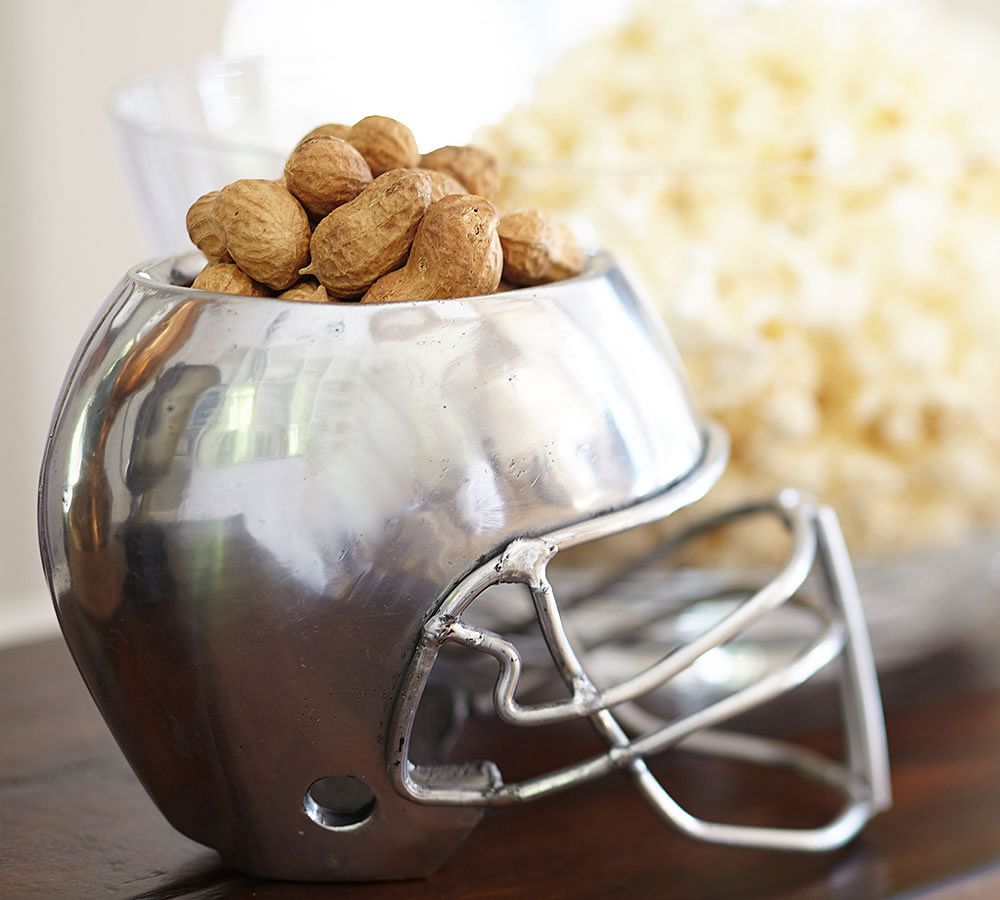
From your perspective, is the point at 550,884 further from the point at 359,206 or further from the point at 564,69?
the point at 564,69

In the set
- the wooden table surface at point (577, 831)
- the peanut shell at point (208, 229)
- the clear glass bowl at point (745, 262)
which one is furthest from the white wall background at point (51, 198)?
the peanut shell at point (208, 229)

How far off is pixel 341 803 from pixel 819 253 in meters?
0.27

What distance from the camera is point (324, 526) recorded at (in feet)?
0.87

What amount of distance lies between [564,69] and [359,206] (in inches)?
11.0

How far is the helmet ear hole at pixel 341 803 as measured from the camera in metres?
0.30

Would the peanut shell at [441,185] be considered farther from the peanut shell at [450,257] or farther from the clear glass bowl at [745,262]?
the clear glass bowl at [745,262]

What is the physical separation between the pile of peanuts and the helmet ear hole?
4.6 inches

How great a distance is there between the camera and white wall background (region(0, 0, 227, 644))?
1097mm

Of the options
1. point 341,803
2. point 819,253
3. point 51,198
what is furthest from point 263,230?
point 51,198

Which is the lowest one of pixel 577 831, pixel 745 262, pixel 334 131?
pixel 577 831

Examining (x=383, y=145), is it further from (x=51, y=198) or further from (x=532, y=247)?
(x=51, y=198)

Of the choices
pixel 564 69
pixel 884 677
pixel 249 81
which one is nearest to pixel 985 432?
pixel 884 677

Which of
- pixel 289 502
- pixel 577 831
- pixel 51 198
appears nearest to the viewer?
pixel 289 502

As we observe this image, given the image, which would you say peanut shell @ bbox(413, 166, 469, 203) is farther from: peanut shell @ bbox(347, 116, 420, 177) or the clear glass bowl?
the clear glass bowl
